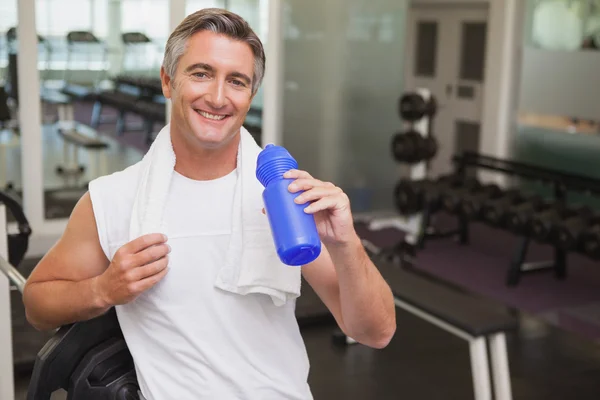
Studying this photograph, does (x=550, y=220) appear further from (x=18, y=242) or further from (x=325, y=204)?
(x=325, y=204)

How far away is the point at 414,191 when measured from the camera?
14.0ft

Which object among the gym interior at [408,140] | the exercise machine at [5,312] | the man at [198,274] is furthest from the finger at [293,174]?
the gym interior at [408,140]

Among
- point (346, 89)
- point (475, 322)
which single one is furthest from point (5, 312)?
point (346, 89)

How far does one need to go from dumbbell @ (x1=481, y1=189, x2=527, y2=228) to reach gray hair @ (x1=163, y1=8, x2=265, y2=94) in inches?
118

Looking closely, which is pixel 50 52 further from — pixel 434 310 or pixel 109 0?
pixel 434 310

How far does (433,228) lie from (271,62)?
4.70 feet

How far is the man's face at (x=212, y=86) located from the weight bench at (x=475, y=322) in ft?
4.33

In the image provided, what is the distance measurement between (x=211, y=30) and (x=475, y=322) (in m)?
1.42

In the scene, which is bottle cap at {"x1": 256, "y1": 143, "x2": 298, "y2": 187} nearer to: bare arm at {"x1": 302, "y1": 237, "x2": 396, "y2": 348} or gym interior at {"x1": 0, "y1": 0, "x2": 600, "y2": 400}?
bare arm at {"x1": 302, "y1": 237, "x2": 396, "y2": 348}

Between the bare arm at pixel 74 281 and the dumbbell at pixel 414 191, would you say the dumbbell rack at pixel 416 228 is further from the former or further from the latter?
the bare arm at pixel 74 281

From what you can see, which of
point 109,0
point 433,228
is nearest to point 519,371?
point 433,228

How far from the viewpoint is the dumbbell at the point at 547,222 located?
11.7ft

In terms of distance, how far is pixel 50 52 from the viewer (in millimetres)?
4086

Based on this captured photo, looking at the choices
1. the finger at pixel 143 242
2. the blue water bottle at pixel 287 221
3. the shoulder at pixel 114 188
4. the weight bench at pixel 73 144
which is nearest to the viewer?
the blue water bottle at pixel 287 221
